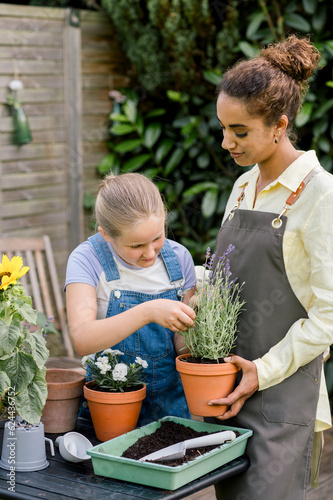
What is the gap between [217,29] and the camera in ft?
14.0

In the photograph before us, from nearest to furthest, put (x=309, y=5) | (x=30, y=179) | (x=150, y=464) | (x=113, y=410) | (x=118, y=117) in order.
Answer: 1. (x=150, y=464)
2. (x=113, y=410)
3. (x=309, y=5)
4. (x=30, y=179)
5. (x=118, y=117)

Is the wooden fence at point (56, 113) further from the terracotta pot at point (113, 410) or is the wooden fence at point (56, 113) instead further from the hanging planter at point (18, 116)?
the terracotta pot at point (113, 410)

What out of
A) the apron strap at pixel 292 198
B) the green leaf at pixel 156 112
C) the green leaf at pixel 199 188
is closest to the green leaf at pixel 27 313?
the apron strap at pixel 292 198

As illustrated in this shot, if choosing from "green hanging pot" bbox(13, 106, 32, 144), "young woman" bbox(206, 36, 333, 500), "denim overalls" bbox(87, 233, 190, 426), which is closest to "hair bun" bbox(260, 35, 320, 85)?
"young woman" bbox(206, 36, 333, 500)

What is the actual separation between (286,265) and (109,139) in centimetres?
343

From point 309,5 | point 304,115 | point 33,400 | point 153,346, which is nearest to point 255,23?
point 309,5

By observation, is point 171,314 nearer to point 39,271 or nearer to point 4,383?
point 4,383

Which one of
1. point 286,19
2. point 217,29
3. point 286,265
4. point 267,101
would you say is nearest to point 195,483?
point 286,265

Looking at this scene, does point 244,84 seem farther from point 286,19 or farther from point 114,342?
point 286,19

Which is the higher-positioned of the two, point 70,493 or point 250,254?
point 250,254

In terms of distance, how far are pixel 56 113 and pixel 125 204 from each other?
295 centimetres

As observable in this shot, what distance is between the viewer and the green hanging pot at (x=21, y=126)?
164 inches

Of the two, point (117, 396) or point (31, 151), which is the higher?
point (117, 396)

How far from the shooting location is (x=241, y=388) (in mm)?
1638
